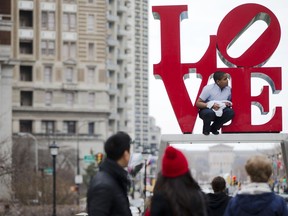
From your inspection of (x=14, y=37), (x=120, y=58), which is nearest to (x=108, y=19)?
(x=120, y=58)

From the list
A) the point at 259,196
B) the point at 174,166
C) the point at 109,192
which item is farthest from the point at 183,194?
the point at 259,196

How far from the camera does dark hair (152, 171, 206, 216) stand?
7.66 metres

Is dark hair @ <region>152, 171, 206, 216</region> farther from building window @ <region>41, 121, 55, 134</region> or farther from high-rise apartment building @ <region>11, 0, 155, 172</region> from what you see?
building window @ <region>41, 121, 55, 134</region>

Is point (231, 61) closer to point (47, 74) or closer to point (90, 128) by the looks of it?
point (90, 128)

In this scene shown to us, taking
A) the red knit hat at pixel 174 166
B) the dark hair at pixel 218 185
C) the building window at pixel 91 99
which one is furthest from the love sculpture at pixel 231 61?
the building window at pixel 91 99

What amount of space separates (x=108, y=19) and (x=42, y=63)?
11236mm

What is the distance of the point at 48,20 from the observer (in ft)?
313

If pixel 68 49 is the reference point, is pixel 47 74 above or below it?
below

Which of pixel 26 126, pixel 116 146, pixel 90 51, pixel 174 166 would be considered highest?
pixel 90 51

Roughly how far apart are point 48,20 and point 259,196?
88461 millimetres

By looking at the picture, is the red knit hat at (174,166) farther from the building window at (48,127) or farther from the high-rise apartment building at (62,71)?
the building window at (48,127)

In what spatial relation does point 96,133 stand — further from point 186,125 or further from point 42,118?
point 186,125

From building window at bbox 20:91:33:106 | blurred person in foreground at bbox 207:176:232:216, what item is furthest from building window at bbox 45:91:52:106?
blurred person in foreground at bbox 207:176:232:216

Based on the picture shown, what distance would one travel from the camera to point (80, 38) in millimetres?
96688
